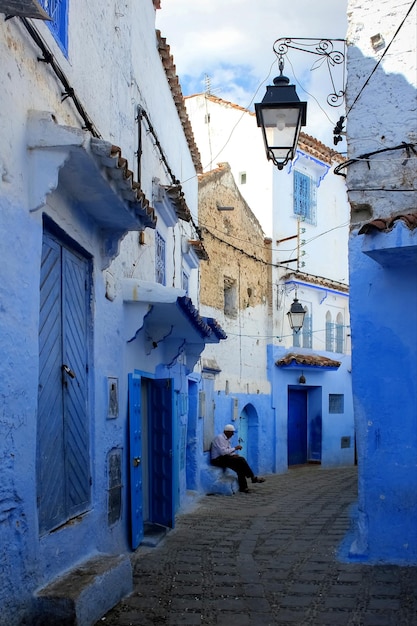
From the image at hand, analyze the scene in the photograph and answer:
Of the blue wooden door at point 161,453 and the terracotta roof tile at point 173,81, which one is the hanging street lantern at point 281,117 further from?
the terracotta roof tile at point 173,81

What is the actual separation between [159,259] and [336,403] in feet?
45.0

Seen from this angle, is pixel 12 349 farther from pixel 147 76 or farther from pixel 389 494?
pixel 147 76

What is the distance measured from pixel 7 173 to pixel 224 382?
12708mm

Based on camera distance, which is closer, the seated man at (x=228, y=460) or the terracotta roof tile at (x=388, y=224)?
the terracotta roof tile at (x=388, y=224)

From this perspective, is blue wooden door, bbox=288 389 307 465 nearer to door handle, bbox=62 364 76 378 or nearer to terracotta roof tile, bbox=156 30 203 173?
terracotta roof tile, bbox=156 30 203 173

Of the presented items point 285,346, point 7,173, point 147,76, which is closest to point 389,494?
point 7,173

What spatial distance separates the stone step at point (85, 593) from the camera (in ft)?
13.9

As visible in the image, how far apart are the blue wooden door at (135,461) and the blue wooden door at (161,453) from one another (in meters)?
1.05

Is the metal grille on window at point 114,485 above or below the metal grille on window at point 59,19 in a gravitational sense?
below

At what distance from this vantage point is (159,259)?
9.98 m

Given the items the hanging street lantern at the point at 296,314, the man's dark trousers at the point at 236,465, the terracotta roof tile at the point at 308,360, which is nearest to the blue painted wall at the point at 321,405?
the terracotta roof tile at the point at 308,360

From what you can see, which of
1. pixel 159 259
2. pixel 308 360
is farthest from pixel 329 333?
pixel 159 259

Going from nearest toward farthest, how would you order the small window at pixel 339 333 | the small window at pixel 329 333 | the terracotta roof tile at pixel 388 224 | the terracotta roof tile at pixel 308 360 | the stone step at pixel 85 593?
1. the stone step at pixel 85 593
2. the terracotta roof tile at pixel 388 224
3. the terracotta roof tile at pixel 308 360
4. the small window at pixel 329 333
5. the small window at pixel 339 333

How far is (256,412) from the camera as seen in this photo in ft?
60.6
